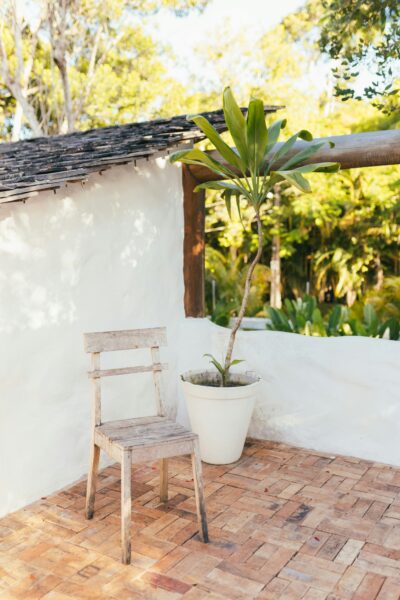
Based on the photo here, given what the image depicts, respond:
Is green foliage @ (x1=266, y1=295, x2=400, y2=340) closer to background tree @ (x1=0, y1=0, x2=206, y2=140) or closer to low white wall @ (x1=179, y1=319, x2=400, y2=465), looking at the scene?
low white wall @ (x1=179, y1=319, x2=400, y2=465)

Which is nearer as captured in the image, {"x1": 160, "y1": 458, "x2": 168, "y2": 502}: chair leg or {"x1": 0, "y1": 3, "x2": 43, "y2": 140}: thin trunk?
{"x1": 160, "y1": 458, "x2": 168, "y2": 502}: chair leg

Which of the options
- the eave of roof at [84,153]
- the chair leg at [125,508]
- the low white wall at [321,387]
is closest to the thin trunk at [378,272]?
the eave of roof at [84,153]

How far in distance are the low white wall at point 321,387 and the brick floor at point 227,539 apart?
245 millimetres

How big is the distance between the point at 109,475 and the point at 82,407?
1.60 ft

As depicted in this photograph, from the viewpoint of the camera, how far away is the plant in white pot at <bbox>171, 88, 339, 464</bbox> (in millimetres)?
3496

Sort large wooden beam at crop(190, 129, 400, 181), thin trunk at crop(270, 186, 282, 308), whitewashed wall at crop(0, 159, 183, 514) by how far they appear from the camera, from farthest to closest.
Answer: thin trunk at crop(270, 186, 282, 308) → large wooden beam at crop(190, 129, 400, 181) → whitewashed wall at crop(0, 159, 183, 514)

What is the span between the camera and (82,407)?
12.0 ft

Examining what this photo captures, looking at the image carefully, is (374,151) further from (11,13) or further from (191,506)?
(11,13)

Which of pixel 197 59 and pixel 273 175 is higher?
pixel 197 59

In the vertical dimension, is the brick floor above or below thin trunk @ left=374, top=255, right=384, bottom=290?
below

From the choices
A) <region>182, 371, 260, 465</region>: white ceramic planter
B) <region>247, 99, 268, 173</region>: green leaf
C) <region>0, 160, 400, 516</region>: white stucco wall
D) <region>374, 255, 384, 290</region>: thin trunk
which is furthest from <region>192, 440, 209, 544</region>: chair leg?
→ <region>374, 255, 384, 290</region>: thin trunk

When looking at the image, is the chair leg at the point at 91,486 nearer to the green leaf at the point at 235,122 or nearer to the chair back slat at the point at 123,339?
the chair back slat at the point at 123,339

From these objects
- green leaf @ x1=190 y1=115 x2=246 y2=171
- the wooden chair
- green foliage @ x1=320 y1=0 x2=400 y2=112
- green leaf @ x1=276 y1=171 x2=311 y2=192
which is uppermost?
green foliage @ x1=320 y1=0 x2=400 y2=112

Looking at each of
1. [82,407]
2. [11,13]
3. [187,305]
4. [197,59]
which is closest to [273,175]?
[187,305]
